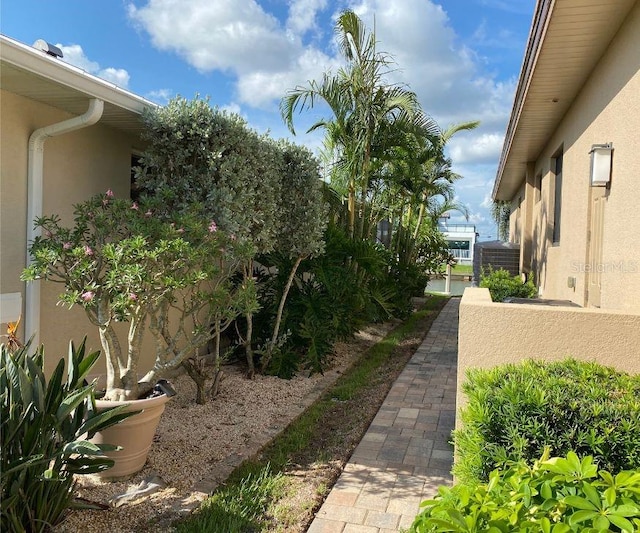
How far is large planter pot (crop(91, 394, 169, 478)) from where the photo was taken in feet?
12.5

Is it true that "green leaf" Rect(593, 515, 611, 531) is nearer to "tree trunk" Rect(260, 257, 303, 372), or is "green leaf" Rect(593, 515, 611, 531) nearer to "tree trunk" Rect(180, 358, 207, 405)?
"tree trunk" Rect(180, 358, 207, 405)

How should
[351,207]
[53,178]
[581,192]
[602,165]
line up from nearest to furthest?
[53,178] < [602,165] < [581,192] < [351,207]

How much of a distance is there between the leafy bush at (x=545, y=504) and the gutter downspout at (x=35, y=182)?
13.3 ft

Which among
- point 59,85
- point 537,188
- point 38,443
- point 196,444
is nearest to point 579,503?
point 38,443

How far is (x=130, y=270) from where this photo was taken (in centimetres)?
371

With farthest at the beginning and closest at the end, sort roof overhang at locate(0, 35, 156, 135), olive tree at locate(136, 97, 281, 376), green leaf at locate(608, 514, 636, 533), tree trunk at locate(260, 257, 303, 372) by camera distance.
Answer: tree trunk at locate(260, 257, 303, 372), olive tree at locate(136, 97, 281, 376), roof overhang at locate(0, 35, 156, 135), green leaf at locate(608, 514, 636, 533)

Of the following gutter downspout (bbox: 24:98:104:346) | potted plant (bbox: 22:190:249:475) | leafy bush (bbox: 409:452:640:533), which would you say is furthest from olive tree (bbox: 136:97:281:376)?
leafy bush (bbox: 409:452:640:533)

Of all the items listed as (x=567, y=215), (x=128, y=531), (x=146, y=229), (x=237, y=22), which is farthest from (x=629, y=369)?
(x=237, y=22)

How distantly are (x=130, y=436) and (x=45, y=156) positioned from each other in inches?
109

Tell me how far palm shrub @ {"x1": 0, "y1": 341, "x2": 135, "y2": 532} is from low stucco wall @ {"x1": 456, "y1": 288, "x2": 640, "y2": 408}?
8.18ft

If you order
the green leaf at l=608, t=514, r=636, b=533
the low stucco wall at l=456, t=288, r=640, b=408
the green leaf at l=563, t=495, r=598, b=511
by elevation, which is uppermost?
the low stucco wall at l=456, t=288, r=640, b=408

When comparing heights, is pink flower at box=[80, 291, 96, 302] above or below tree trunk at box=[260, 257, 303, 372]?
above

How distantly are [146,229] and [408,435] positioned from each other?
321 cm

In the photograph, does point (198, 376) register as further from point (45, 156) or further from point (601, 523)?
point (601, 523)
